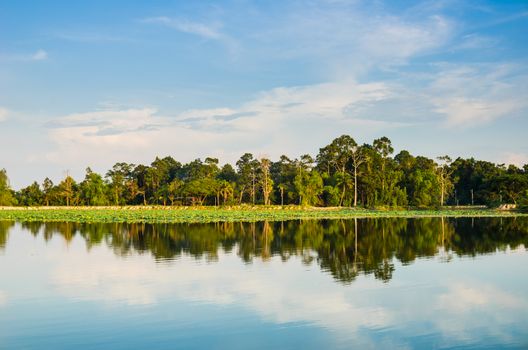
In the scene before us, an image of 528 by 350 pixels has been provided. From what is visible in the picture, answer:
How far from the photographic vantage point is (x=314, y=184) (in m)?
72.5

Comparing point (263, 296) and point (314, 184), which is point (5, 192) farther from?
point (263, 296)

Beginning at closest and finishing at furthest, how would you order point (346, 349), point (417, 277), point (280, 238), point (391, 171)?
1. point (346, 349)
2. point (417, 277)
3. point (280, 238)
4. point (391, 171)

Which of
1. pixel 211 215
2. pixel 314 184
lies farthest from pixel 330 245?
pixel 314 184

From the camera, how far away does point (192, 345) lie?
372 inches

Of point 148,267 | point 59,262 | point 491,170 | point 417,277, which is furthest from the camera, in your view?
point 491,170

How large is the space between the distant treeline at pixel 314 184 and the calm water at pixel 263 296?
4847 centimetres

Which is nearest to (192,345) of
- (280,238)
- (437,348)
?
(437,348)

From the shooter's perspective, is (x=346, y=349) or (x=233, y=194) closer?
(x=346, y=349)

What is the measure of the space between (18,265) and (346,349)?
1436 centimetres

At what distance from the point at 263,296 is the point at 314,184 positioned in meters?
59.6

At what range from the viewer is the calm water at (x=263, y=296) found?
32.4 ft

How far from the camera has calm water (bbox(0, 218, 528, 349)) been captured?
32.4 ft

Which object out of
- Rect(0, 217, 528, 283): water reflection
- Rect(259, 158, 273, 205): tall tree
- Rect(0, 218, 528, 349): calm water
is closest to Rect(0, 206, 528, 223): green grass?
Rect(259, 158, 273, 205): tall tree

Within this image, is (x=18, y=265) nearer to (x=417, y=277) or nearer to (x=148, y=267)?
(x=148, y=267)
